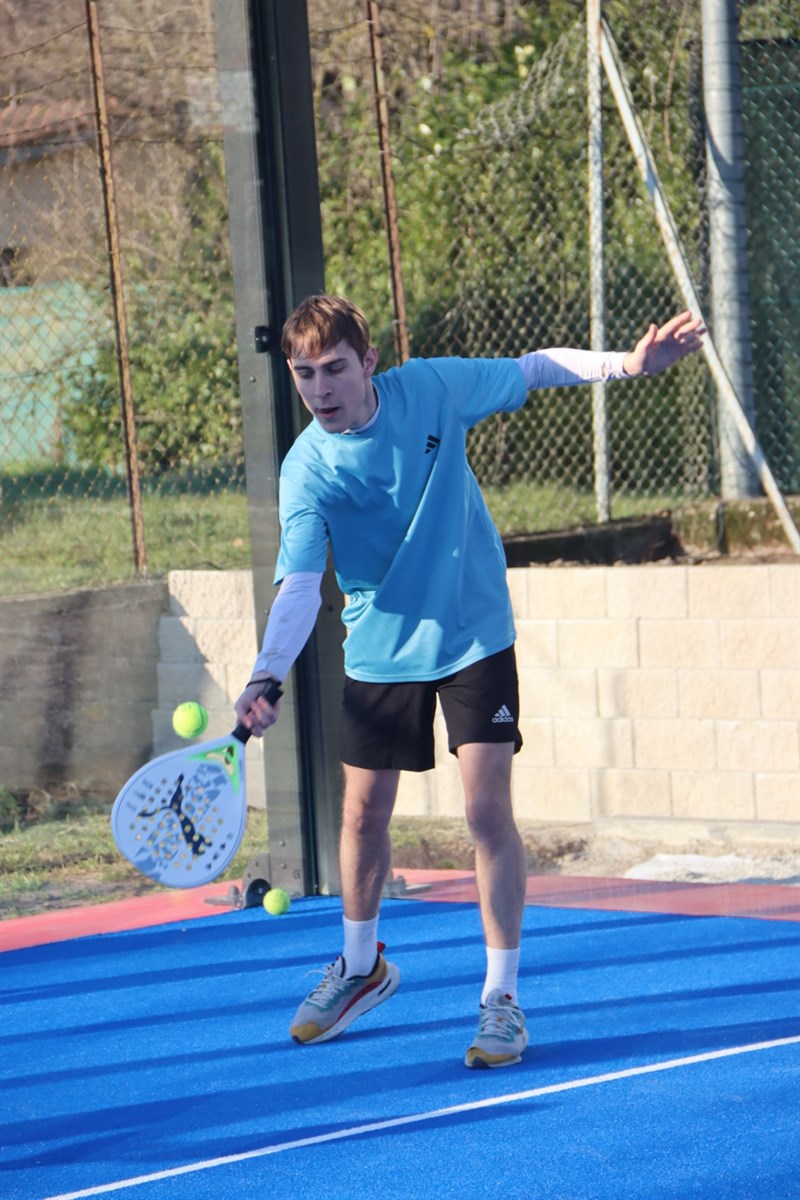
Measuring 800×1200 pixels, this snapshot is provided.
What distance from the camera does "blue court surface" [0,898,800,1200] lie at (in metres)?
3.30

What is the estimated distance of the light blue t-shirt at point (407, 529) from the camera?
394 centimetres

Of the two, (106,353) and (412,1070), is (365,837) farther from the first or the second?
(106,353)

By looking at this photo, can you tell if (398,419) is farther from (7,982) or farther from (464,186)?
(464,186)

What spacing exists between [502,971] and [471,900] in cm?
161

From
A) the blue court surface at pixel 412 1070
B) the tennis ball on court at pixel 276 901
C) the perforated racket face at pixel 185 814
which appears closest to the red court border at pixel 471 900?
the blue court surface at pixel 412 1070

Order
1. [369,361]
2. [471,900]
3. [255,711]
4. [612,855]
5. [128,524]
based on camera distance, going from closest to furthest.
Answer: [255,711] < [369,361] < [471,900] < [612,855] < [128,524]

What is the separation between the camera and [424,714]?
404 cm

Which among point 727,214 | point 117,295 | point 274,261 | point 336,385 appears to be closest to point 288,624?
point 336,385

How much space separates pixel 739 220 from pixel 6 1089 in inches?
208

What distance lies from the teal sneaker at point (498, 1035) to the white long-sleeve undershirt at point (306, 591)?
0.91 m

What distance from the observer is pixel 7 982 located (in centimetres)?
488

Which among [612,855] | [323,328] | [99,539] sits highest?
[323,328]

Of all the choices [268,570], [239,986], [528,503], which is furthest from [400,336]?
[239,986]

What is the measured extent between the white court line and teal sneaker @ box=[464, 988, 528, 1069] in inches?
6.0
